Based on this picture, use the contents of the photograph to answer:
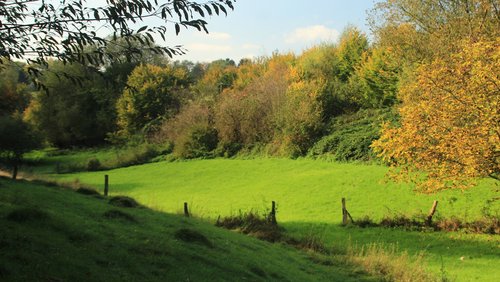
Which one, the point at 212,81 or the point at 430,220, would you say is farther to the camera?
the point at 212,81

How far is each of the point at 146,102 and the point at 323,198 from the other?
137 feet

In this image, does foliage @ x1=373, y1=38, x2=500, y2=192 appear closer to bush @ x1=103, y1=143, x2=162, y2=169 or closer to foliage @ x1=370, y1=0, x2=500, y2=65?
foliage @ x1=370, y1=0, x2=500, y2=65

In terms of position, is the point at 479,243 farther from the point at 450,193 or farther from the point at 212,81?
the point at 212,81

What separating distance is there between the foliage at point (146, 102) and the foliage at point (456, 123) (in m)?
48.9

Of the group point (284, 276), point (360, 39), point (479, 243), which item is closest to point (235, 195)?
point (479, 243)

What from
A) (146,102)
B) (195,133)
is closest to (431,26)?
(195,133)

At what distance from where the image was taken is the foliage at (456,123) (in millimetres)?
16406

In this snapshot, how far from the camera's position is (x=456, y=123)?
58.3 feet

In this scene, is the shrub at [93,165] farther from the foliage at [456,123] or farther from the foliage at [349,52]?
the foliage at [456,123]

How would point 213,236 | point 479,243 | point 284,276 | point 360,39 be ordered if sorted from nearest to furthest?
point 284,276 < point 213,236 < point 479,243 < point 360,39

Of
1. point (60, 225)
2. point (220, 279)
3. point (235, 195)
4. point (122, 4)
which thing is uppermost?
point (122, 4)

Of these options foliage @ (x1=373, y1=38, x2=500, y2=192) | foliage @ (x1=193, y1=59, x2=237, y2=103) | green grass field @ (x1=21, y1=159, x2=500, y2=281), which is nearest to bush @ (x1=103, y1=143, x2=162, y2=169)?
green grass field @ (x1=21, y1=159, x2=500, y2=281)

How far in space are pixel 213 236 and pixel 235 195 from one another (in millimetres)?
21132

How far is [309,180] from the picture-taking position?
3553 centimetres
